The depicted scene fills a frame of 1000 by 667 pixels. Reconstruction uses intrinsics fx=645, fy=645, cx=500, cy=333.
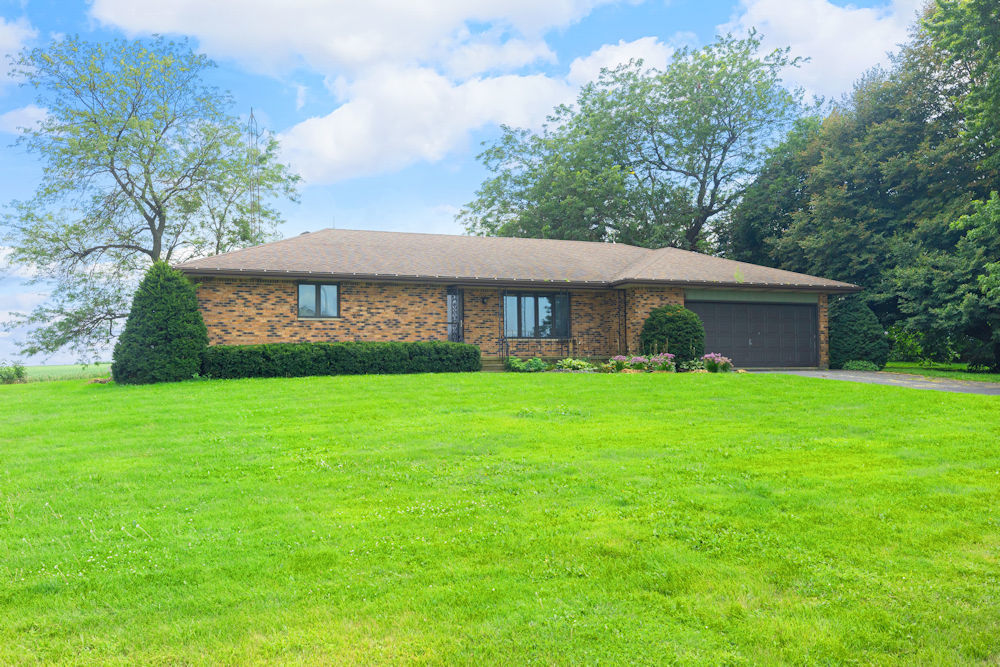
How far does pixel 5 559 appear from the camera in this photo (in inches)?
184

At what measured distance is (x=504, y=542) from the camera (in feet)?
15.6

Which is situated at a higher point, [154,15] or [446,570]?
[154,15]

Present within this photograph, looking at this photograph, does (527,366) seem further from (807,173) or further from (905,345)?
(807,173)

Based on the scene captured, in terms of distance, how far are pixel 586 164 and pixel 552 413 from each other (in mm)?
27807

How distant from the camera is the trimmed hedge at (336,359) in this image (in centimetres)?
1702

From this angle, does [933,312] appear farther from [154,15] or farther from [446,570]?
[154,15]

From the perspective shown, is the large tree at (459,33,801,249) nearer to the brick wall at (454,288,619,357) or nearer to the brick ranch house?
the brick ranch house

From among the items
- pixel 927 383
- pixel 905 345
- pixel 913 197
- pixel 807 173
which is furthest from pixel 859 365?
pixel 807 173

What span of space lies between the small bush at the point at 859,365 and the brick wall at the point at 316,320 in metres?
14.1

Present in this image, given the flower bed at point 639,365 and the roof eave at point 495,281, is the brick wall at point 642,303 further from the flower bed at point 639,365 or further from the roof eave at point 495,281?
the flower bed at point 639,365

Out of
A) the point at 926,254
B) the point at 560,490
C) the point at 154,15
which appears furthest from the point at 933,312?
the point at 154,15

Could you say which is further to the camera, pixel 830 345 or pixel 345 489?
pixel 830 345

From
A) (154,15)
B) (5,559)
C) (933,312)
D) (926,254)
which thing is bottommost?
(5,559)

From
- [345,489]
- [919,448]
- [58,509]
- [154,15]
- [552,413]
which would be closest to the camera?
[58,509]
